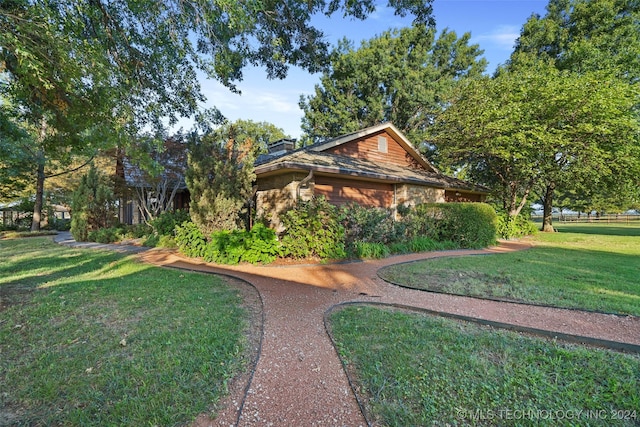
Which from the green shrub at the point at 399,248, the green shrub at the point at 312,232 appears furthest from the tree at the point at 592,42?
the green shrub at the point at 312,232

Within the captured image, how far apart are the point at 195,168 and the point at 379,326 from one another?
7.11 metres

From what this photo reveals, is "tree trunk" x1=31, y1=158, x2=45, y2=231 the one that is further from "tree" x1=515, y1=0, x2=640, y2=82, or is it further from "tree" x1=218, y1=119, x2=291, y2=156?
"tree" x1=515, y1=0, x2=640, y2=82

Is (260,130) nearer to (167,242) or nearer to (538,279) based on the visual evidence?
(167,242)

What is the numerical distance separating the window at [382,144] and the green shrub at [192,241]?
951cm

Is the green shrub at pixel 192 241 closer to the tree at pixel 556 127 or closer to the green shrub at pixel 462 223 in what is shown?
the green shrub at pixel 462 223

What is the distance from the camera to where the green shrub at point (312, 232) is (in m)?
7.68

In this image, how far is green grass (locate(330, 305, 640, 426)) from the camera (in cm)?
203

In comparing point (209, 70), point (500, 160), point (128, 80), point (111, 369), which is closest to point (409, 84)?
point (500, 160)

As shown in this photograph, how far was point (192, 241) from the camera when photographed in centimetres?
859

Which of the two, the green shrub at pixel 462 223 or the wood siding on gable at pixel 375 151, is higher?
the wood siding on gable at pixel 375 151

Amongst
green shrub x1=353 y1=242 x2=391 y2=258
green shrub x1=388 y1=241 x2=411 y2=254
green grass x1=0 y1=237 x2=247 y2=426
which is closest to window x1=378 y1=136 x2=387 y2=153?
green shrub x1=388 y1=241 x2=411 y2=254

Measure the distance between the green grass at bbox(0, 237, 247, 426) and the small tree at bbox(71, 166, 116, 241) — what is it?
8367mm

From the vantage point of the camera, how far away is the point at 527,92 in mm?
13281

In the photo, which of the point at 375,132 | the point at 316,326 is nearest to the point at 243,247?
the point at 316,326
